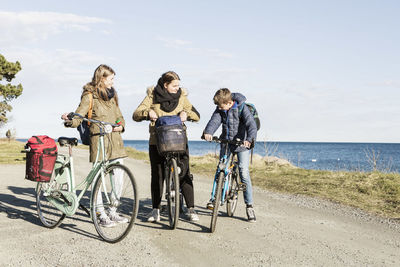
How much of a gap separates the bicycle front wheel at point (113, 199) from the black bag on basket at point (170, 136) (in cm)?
69

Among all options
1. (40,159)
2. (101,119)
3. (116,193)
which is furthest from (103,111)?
(116,193)

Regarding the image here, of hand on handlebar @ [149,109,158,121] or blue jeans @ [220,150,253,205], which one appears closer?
hand on handlebar @ [149,109,158,121]

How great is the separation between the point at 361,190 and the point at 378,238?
4686 millimetres

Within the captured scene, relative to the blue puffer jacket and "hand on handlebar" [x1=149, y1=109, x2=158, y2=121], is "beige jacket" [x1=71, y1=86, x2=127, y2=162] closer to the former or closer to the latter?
"hand on handlebar" [x1=149, y1=109, x2=158, y2=121]

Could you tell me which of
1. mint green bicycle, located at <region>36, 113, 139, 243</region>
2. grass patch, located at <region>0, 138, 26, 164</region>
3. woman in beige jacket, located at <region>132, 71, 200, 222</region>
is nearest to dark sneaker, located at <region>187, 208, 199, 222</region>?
woman in beige jacket, located at <region>132, 71, 200, 222</region>

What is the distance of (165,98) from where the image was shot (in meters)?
5.73

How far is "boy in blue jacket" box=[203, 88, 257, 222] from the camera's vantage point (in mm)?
5930

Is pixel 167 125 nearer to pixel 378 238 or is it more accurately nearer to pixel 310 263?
pixel 310 263

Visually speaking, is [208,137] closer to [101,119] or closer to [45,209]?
[101,119]

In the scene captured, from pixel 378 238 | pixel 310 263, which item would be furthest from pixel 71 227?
pixel 378 238

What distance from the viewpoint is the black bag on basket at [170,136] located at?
17.2 feet

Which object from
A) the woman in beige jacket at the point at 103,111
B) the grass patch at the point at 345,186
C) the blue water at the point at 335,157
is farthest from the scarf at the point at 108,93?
the grass patch at the point at 345,186

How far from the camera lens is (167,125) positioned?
5.27m

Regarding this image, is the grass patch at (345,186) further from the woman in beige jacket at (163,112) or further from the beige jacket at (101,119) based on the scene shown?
the beige jacket at (101,119)
